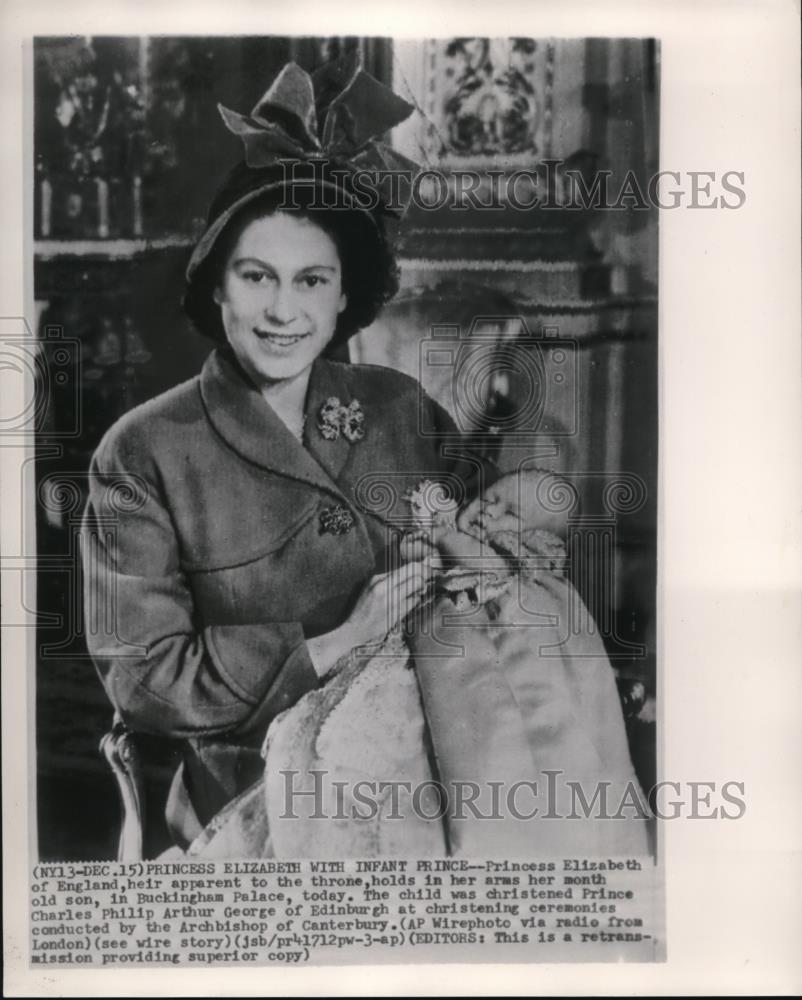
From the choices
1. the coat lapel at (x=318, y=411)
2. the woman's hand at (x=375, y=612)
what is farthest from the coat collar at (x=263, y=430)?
the woman's hand at (x=375, y=612)

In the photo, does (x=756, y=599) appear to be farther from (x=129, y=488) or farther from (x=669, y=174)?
(x=129, y=488)

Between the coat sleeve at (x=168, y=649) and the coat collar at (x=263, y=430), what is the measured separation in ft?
0.53

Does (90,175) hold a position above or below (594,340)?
above

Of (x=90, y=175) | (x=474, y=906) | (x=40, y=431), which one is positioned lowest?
(x=474, y=906)

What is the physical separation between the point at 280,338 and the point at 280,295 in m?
0.07

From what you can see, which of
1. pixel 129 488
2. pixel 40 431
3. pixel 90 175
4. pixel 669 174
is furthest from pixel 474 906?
pixel 90 175

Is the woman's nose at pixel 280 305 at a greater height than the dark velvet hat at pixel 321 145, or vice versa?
the dark velvet hat at pixel 321 145

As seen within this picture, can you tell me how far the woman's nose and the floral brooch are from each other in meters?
0.15

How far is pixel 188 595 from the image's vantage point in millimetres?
1399

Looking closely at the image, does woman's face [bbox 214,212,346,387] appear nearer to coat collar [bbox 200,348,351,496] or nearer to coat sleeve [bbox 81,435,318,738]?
coat collar [bbox 200,348,351,496]

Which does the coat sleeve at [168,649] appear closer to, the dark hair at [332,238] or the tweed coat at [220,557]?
the tweed coat at [220,557]

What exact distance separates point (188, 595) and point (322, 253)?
0.58 metres

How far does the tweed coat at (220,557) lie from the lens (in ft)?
4.58

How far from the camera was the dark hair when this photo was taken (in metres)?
1.40
